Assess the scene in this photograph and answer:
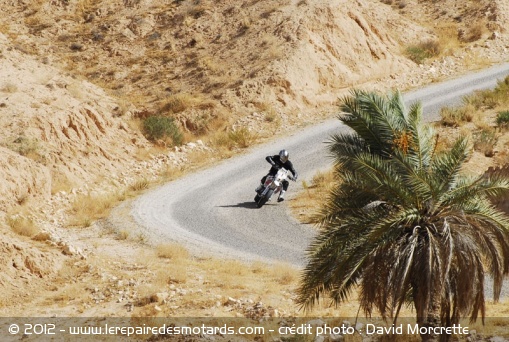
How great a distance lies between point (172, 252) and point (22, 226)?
415 centimetres

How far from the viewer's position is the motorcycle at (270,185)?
25.2 meters

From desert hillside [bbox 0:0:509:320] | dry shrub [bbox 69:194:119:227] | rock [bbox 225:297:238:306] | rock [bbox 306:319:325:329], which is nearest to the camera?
rock [bbox 306:319:325:329]

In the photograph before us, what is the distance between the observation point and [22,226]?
68.4 feet

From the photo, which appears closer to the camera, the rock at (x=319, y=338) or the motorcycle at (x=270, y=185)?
the rock at (x=319, y=338)

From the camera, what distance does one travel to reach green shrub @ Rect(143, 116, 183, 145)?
31547 mm

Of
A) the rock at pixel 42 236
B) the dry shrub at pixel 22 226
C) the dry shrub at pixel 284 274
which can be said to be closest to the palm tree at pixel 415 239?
the dry shrub at pixel 284 274

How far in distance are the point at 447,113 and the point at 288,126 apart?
6.64 m

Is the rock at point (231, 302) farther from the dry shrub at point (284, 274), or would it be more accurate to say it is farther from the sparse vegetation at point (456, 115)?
the sparse vegetation at point (456, 115)

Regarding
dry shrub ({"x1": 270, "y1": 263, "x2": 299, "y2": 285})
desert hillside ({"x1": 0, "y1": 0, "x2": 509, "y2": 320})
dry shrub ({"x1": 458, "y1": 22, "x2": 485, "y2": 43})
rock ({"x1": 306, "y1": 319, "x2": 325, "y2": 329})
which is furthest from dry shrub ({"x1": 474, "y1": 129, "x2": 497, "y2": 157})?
rock ({"x1": 306, "y1": 319, "x2": 325, "y2": 329})

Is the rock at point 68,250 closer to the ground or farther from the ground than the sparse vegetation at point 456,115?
closer to the ground

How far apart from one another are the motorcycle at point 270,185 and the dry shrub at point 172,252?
200 inches

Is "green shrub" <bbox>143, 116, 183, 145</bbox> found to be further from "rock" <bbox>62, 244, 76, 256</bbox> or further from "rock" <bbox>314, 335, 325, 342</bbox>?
"rock" <bbox>314, 335, 325, 342</bbox>

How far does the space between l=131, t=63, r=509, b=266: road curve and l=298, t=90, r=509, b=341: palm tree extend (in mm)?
6151

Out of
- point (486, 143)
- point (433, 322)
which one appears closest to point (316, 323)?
point (433, 322)
